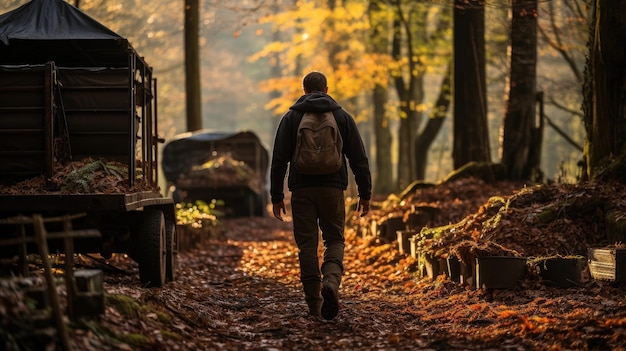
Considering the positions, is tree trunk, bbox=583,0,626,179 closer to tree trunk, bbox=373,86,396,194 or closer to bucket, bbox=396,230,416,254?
bucket, bbox=396,230,416,254

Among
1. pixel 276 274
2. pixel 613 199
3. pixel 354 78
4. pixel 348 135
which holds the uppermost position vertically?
pixel 354 78

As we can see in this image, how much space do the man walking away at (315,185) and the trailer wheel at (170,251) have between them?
2096 millimetres

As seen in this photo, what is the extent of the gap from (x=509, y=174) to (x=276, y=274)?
17.5 ft

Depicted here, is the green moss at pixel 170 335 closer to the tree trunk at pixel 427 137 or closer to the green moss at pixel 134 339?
the green moss at pixel 134 339

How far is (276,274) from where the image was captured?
12.1 m

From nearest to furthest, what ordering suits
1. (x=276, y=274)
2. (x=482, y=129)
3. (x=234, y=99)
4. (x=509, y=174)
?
(x=276, y=274) < (x=509, y=174) < (x=482, y=129) < (x=234, y=99)

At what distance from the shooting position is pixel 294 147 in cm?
813

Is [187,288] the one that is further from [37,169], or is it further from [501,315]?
[501,315]

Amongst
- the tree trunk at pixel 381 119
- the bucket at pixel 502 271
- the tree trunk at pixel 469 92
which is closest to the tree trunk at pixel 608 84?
the bucket at pixel 502 271

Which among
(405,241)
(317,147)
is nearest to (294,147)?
(317,147)

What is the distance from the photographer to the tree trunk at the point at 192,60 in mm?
23111

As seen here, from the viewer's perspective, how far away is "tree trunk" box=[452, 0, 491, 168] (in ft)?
53.6

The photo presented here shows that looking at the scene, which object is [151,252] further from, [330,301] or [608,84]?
[608,84]

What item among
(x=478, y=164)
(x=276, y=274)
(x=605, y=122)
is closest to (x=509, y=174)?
(x=478, y=164)
